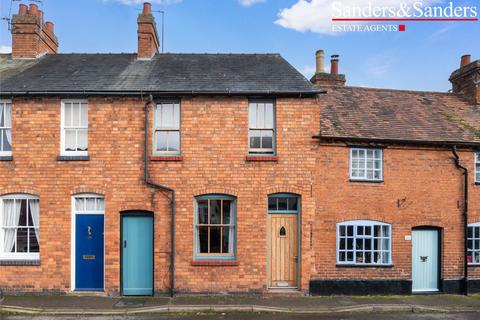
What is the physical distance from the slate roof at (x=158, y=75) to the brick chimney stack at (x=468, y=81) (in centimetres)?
790

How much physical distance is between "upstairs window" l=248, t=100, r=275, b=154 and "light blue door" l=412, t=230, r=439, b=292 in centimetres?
559

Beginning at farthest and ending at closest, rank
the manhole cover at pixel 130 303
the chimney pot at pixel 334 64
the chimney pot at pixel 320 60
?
1. the chimney pot at pixel 320 60
2. the chimney pot at pixel 334 64
3. the manhole cover at pixel 130 303

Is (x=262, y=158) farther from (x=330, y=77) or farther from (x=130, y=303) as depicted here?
(x=330, y=77)

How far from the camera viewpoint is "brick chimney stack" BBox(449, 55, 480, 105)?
14.7 metres

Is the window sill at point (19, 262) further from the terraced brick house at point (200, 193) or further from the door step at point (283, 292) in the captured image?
the door step at point (283, 292)

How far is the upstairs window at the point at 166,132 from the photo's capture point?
1103 centimetres

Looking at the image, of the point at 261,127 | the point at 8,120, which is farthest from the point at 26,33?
the point at 261,127

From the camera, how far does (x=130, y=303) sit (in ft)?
32.6

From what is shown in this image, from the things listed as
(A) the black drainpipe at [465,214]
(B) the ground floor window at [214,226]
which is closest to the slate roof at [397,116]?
(A) the black drainpipe at [465,214]

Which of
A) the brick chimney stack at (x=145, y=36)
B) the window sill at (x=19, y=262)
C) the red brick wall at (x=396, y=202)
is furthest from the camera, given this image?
the brick chimney stack at (x=145, y=36)

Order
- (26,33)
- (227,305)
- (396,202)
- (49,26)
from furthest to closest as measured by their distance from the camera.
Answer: (49,26) → (26,33) → (396,202) → (227,305)

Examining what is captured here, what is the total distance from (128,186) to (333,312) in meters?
6.64

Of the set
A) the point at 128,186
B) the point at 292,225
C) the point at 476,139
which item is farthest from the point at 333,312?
the point at 476,139

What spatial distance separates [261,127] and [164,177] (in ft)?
10.7
